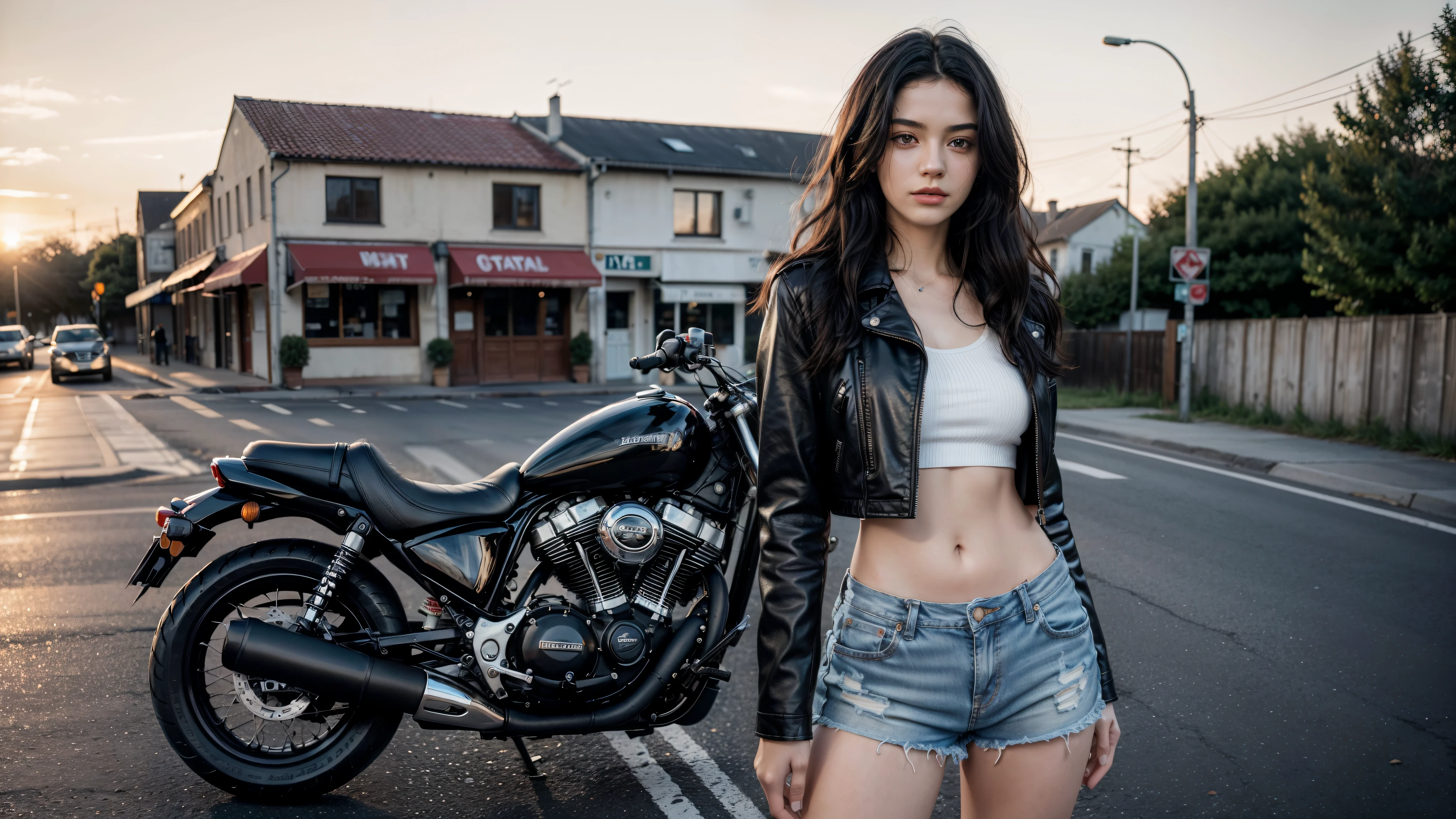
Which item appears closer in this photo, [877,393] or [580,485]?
[877,393]

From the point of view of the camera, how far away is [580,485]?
308 cm

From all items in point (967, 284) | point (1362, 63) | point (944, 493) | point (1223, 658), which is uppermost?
point (1362, 63)

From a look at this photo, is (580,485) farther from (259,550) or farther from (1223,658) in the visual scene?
(1223,658)

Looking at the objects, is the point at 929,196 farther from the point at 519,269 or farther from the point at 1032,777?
the point at 519,269

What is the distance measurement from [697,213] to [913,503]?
2820 cm

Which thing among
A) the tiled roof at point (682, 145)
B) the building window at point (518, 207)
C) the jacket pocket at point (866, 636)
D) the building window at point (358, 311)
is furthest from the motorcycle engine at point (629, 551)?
the tiled roof at point (682, 145)

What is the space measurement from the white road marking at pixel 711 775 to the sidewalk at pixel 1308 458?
738 cm

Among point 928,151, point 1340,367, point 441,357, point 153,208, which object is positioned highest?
point 153,208

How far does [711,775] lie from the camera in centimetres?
342

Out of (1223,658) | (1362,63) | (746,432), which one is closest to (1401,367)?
(1362,63)

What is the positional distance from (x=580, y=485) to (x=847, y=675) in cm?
156

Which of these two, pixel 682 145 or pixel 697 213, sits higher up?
pixel 682 145

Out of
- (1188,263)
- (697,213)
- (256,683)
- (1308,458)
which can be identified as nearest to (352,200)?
(697,213)

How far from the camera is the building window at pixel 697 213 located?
28969 mm
